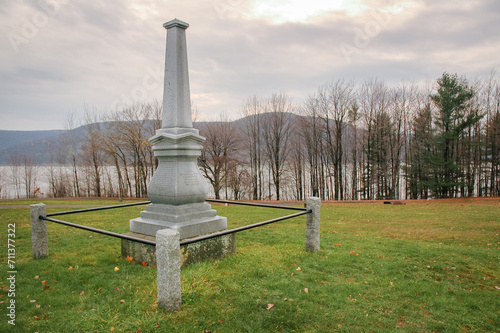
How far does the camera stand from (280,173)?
33.6 meters

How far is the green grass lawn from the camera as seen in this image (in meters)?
3.16

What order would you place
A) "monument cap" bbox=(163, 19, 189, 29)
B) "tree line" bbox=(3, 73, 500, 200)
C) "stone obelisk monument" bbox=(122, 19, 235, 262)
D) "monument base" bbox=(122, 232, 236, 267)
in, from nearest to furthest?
"monument base" bbox=(122, 232, 236, 267) < "stone obelisk monument" bbox=(122, 19, 235, 262) < "monument cap" bbox=(163, 19, 189, 29) < "tree line" bbox=(3, 73, 500, 200)

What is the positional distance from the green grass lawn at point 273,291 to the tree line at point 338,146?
79.9ft

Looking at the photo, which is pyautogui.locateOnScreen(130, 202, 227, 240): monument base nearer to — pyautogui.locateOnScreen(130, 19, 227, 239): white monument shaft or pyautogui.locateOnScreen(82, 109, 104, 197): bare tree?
pyautogui.locateOnScreen(130, 19, 227, 239): white monument shaft

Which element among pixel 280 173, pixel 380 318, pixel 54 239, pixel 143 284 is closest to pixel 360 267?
pixel 380 318

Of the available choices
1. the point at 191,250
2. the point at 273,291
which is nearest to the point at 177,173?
the point at 191,250

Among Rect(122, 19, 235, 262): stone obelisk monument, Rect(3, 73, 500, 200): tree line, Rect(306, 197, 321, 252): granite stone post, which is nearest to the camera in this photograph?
Rect(122, 19, 235, 262): stone obelisk monument

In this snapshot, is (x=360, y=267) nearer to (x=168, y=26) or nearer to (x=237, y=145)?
(x=168, y=26)

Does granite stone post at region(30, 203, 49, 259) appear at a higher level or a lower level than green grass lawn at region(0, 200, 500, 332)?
higher

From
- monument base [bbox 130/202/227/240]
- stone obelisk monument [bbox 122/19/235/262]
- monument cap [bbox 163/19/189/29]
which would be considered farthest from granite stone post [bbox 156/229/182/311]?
monument cap [bbox 163/19/189/29]

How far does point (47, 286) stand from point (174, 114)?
3452 mm

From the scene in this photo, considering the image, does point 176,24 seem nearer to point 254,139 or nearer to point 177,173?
point 177,173

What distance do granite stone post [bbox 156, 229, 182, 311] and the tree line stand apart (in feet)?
84.5

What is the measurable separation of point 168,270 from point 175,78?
3664 mm
